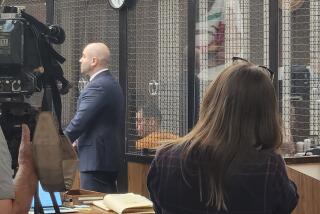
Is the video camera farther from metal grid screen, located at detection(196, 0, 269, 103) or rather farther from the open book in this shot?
metal grid screen, located at detection(196, 0, 269, 103)

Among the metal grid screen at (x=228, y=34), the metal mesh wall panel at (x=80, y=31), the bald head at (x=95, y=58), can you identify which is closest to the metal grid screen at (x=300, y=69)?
the metal grid screen at (x=228, y=34)

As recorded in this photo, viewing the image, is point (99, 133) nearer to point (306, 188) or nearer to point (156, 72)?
point (156, 72)

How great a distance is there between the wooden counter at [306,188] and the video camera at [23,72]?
2175 millimetres

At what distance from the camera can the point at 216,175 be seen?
2.34m

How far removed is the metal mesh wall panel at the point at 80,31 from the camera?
6297mm

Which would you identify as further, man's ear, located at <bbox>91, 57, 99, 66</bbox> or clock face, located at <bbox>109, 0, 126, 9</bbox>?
clock face, located at <bbox>109, 0, 126, 9</bbox>

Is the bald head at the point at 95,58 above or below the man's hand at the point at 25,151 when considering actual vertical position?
above

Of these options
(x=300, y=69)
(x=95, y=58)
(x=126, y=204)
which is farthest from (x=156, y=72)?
(x=126, y=204)

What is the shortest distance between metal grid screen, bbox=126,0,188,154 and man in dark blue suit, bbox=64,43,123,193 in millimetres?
391

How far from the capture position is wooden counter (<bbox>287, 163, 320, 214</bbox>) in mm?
4613

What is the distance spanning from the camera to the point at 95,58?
5.68 meters

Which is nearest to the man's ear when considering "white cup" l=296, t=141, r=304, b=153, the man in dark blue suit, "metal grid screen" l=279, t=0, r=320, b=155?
the man in dark blue suit

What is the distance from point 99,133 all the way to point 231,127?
314cm

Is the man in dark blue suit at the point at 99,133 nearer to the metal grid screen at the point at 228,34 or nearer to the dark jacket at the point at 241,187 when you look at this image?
the metal grid screen at the point at 228,34
